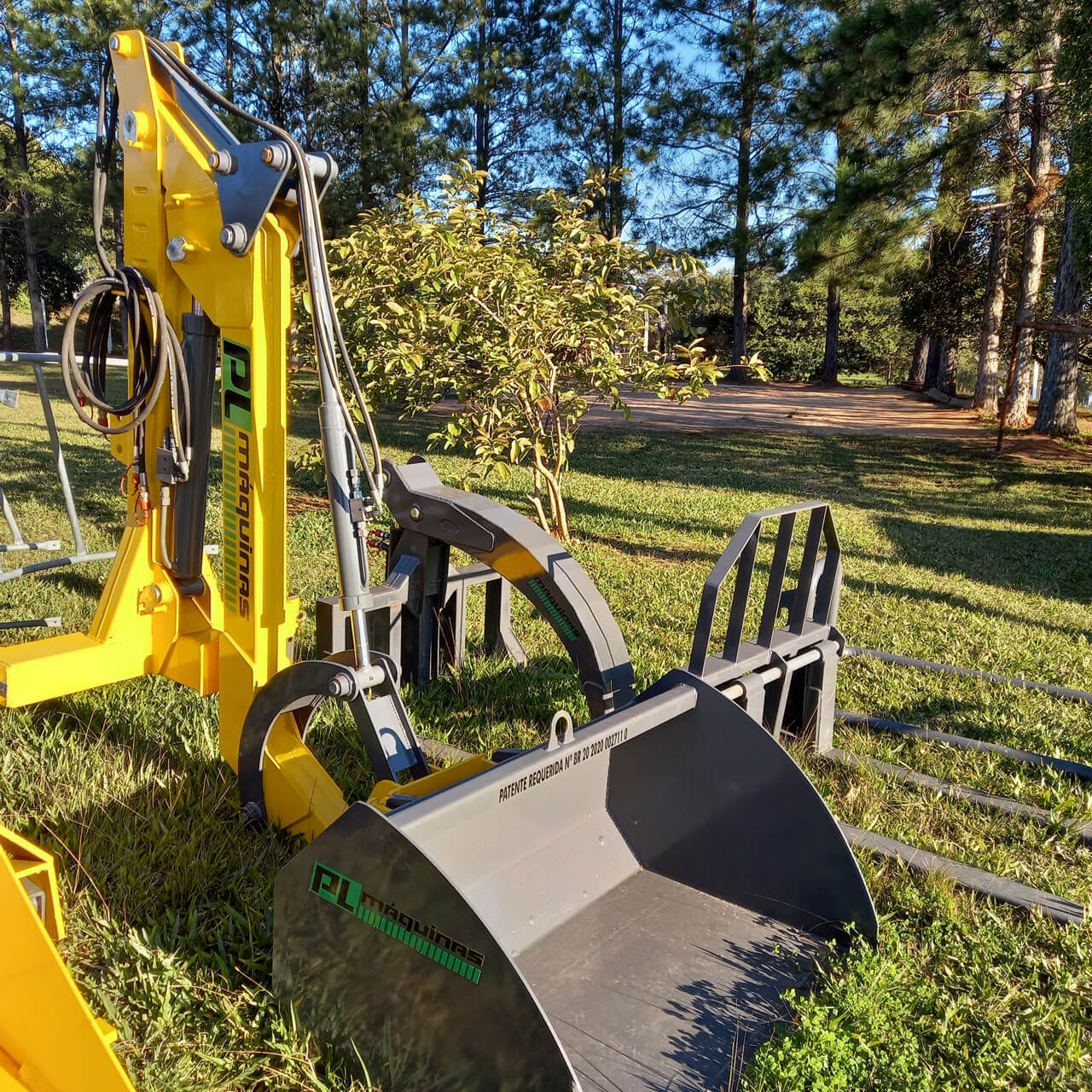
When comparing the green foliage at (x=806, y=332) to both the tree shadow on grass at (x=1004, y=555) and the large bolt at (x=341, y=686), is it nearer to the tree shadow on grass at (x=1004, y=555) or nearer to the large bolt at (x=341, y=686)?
the tree shadow on grass at (x=1004, y=555)

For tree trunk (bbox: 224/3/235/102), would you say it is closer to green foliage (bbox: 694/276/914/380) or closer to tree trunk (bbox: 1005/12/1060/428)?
tree trunk (bbox: 1005/12/1060/428)

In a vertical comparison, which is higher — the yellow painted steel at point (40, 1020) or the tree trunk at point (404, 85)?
the tree trunk at point (404, 85)

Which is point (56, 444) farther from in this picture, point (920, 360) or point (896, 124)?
point (920, 360)

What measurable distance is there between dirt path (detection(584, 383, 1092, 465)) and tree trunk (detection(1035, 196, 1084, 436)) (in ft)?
1.81

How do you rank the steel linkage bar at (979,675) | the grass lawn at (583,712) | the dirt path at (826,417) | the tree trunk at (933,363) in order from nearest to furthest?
the grass lawn at (583,712)
the steel linkage bar at (979,675)
the dirt path at (826,417)
the tree trunk at (933,363)

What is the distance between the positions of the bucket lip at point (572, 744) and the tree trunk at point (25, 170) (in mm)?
24089

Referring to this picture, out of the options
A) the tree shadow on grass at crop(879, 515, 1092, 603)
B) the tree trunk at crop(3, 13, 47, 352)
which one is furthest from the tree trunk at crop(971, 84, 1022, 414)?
the tree trunk at crop(3, 13, 47, 352)

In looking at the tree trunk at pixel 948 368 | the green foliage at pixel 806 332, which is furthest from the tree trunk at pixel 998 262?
the green foliage at pixel 806 332

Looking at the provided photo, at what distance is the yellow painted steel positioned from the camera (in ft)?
5.51

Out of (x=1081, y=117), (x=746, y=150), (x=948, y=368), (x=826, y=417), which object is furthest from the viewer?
(x=948, y=368)

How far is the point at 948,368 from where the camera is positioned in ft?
87.0

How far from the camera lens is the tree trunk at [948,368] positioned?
2602 centimetres

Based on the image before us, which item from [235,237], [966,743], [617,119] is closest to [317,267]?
[235,237]

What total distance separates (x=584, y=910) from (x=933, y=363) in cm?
3047
